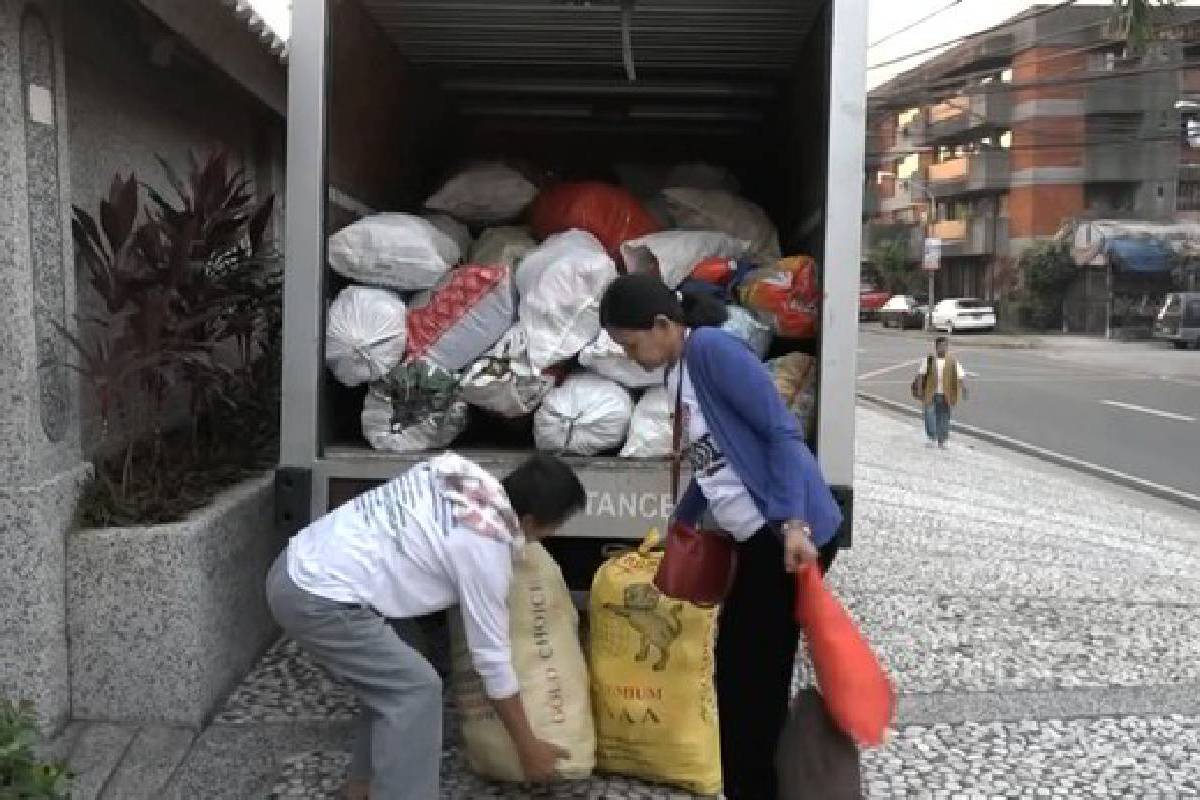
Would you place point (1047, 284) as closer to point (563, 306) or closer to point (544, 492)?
point (563, 306)

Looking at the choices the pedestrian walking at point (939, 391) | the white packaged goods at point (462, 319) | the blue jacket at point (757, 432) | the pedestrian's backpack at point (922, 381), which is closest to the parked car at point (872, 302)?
the pedestrian's backpack at point (922, 381)

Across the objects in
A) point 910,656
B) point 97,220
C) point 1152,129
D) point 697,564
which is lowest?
point 910,656

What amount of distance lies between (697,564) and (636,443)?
1.05m

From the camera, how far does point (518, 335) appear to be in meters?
Result: 4.78

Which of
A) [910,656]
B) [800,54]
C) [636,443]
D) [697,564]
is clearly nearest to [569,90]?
[800,54]

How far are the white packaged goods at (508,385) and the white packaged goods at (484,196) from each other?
1542mm

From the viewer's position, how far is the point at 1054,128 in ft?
174

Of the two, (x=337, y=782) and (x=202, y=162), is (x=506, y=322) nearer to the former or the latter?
(x=337, y=782)

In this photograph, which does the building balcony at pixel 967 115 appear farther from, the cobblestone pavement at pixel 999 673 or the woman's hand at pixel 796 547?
the woman's hand at pixel 796 547

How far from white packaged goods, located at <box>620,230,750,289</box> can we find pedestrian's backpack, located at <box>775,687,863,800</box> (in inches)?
87.5

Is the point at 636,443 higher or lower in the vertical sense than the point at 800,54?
lower

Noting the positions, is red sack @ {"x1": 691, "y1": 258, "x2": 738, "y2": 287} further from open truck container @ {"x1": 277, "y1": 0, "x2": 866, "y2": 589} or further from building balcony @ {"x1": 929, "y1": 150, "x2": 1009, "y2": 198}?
building balcony @ {"x1": 929, "y1": 150, "x2": 1009, "y2": 198}

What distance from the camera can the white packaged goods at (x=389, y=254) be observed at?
15.5 ft

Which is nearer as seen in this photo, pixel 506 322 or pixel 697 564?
pixel 697 564
